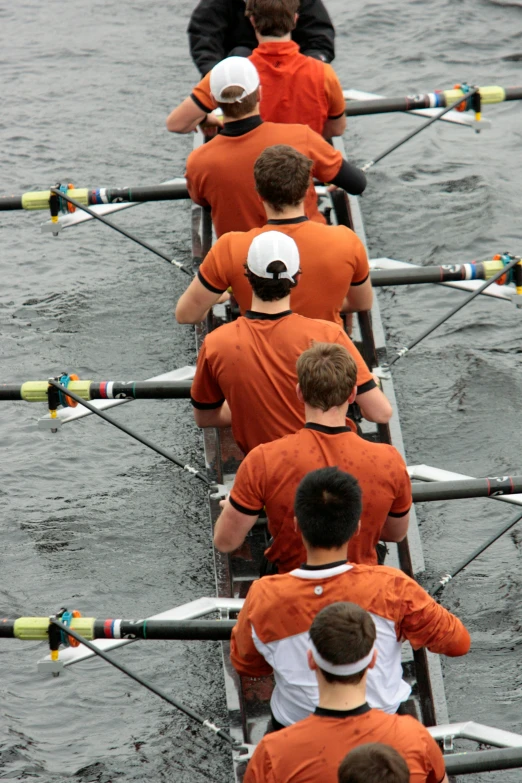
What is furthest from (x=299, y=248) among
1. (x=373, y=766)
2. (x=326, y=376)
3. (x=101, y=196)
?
(x=101, y=196)

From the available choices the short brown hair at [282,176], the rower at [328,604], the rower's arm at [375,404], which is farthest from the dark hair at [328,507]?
the short brown hair at [282,176]

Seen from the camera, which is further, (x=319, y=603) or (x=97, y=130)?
(x=97, y=130)

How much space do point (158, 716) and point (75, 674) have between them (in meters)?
0.58

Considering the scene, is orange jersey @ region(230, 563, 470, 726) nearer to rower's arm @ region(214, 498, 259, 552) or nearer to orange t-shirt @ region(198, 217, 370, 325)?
rower's arm @ region(214, 498, 259, 552)

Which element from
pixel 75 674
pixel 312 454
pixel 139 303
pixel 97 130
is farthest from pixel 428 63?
pixel 312 454

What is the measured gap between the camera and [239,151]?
5.64m

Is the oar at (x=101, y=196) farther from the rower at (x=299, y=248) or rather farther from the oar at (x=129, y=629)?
the oar at (x=129, y=629)

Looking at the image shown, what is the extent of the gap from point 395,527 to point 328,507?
80 centimetres

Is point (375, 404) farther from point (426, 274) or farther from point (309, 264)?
point (426, 274)

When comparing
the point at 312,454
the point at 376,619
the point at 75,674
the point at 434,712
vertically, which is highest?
the point at 312,454

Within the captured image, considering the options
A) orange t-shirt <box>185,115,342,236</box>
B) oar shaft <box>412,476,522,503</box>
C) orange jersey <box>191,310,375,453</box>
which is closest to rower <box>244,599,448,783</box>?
orange jersey <box>191,310,375,453</box>

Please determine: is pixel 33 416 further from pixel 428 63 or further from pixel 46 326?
pixel 428 63

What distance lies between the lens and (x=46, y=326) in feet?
30.3

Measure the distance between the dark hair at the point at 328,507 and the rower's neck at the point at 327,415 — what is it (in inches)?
13.6
